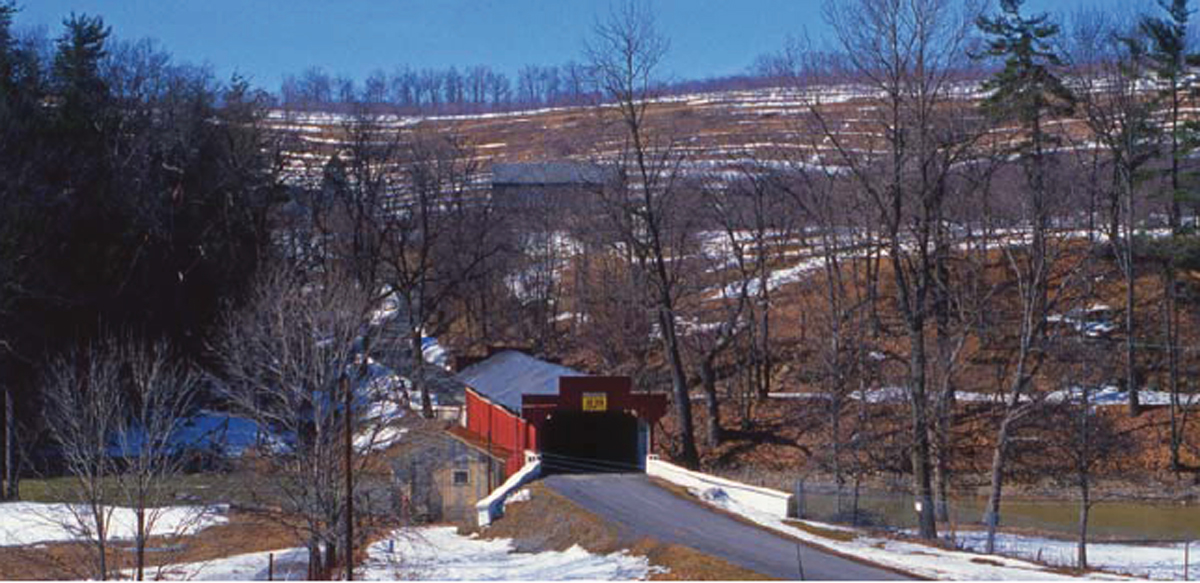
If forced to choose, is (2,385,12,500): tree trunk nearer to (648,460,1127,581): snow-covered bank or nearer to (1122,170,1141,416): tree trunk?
(648,460,1127,581): snow-covered bank

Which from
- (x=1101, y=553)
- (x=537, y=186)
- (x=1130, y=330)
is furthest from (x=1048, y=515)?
(x=537, y=186)

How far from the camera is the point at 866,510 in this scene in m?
31.2

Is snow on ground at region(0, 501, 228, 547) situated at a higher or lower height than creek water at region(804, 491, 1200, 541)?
higher

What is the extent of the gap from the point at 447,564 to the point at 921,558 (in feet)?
27.1

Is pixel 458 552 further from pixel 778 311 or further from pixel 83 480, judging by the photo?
pixel 778 311

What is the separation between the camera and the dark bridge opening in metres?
32.6

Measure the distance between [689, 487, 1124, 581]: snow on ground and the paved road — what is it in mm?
612

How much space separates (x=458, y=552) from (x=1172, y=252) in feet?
91.0

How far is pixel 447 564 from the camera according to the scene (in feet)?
74.2

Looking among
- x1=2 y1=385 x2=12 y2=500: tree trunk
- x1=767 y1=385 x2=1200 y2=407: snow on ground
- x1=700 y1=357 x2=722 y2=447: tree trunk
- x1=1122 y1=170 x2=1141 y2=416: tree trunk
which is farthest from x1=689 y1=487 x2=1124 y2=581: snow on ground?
x1=1122 y1=170 x2=1141 y2=416: tree trunk

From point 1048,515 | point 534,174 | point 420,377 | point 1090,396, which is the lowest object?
point 1048,515

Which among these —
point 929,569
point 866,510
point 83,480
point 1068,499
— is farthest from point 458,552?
point 1068,499

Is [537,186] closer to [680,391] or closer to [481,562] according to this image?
[680,391]

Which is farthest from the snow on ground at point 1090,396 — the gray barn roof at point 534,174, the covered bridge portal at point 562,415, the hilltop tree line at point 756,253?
the gray barn roof at point 534,174
